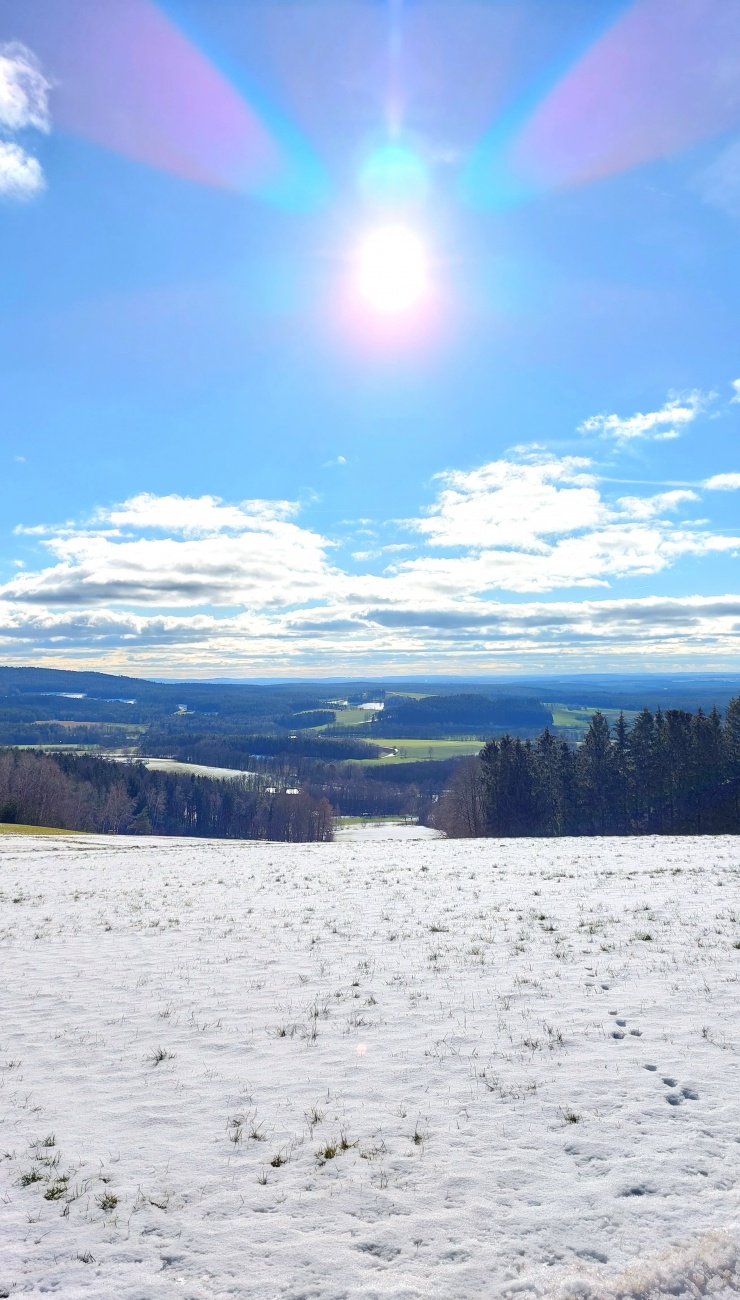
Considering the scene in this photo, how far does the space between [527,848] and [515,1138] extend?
2446 cm

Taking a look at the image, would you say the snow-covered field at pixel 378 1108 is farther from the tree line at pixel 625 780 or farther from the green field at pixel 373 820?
the green field at pixel 373 820

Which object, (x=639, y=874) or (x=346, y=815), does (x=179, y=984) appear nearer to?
(x=639, y=874)

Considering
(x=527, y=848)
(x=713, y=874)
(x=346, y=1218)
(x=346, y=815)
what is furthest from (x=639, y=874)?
(x=346, y=815)

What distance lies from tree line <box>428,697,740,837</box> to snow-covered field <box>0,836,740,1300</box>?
145 ft

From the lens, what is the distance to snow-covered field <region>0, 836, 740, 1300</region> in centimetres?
564

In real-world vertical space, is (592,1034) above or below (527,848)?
above

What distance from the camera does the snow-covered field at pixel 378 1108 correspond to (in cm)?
564

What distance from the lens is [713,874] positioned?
20.9 metres

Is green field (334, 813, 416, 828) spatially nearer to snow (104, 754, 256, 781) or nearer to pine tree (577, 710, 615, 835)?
snow (104, 754, 256, 781)

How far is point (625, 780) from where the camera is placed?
58.7m

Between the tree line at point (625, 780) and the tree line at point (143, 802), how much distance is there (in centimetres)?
5400

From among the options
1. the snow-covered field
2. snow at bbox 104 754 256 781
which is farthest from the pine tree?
snow at bbox 104 754 256 781

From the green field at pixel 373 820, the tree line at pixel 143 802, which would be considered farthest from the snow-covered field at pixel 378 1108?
the green field at pixel 373 820

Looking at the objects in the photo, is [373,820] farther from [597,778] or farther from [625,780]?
[625,780]
